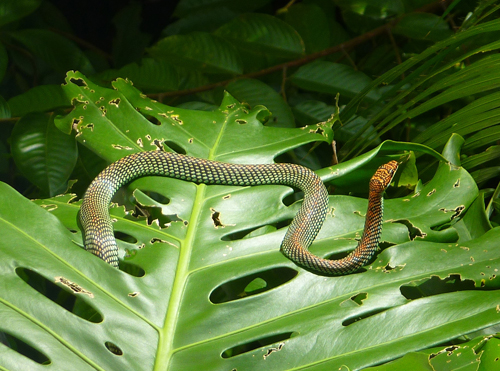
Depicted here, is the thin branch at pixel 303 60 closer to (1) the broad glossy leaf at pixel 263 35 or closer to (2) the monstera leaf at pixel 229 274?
(1) the broad glossy leaf at pixel 263 35

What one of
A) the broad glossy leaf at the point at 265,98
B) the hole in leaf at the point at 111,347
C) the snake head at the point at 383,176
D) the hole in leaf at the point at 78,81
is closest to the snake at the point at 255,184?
the snake head at the point at 383,176

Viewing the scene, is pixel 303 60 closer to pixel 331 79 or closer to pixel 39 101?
pixel 331 79

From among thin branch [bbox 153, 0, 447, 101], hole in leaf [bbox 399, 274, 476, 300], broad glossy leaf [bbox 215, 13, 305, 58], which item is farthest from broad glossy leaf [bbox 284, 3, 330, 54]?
hole in leaf [bbox 399, 274, 476, 300]

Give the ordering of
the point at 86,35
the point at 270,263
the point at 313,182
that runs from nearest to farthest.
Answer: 1. the point at 270,263
2. the point at 313,182
3. the point at 86,35

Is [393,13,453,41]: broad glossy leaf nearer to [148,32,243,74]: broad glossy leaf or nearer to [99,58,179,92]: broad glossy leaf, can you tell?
[148,32,243,74]: broad glossy leaf

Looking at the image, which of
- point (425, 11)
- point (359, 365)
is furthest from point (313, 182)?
point (425, 11)

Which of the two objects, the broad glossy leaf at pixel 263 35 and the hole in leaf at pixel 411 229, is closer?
the hole in leaf at pixel 411 229

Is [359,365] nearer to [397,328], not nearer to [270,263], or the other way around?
[397,328]
